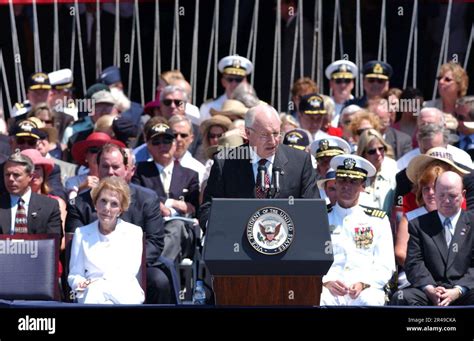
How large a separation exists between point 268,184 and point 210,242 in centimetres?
91

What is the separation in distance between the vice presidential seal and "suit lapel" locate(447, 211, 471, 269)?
1.87 meters

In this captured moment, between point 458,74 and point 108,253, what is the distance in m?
4.46

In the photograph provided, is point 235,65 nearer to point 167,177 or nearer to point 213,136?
point 213,136

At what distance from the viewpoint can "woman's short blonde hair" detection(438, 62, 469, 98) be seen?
12797 millimetres

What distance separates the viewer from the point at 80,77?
14.8m

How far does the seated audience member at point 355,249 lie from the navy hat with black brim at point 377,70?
349 centimetres

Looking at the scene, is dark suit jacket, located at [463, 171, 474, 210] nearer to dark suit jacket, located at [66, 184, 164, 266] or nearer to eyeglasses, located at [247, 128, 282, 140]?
dark suit jacket, located at [66, 184, 164, 266]

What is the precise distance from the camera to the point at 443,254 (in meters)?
9.33

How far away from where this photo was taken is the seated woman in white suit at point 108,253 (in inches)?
370

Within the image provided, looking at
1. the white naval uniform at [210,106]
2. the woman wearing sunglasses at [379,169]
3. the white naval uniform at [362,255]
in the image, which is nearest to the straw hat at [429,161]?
the woman wearing sunglasses at [379,169]

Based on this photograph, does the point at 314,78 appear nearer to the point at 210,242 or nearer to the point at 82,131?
the point at 82,131

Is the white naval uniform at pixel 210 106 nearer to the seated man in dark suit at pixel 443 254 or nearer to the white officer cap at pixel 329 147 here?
the white officer cap at pixel 329 147
